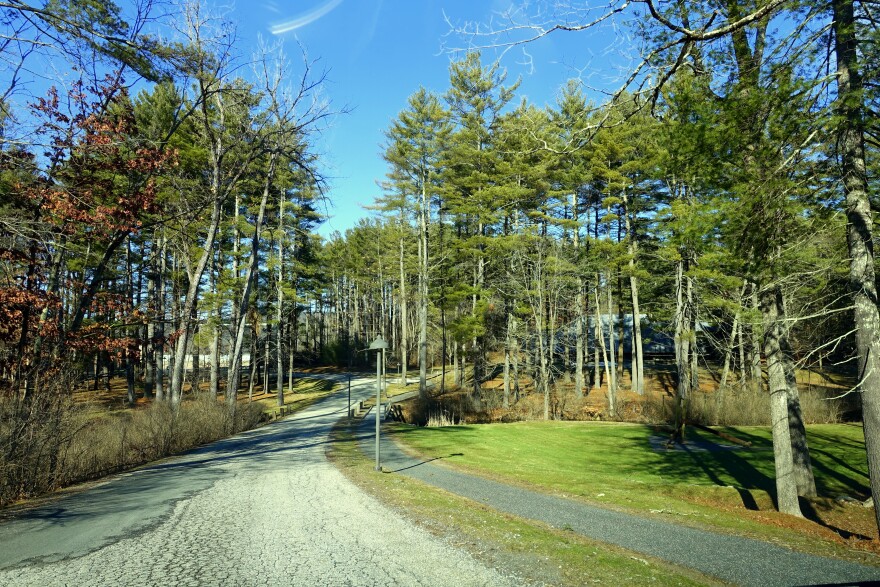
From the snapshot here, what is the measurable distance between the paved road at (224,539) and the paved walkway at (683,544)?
81.0 inches

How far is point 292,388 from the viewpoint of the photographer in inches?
1489

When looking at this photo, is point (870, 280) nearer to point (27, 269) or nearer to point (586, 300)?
point (27, 269)

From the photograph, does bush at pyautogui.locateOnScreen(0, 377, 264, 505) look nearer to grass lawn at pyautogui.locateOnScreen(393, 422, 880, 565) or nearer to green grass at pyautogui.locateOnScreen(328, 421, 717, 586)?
green grass at pyautogui.locateOnScreen(328, 421, 717, 586)

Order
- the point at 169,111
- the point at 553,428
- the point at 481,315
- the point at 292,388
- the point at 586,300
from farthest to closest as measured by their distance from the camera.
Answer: the point at 292,388
the point at 586,300
the point at 481,315
the point at 553,428
the point at 169,111

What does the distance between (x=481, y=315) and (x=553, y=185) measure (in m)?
9.32

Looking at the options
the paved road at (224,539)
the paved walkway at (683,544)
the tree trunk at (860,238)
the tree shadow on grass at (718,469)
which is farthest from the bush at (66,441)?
the tree shadow on grass at (718,469)

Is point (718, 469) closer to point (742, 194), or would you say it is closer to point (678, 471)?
point (678, 471)

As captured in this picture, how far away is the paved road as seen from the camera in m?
4.58

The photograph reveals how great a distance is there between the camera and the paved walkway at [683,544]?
512 cm

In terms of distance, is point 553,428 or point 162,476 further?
point 553,428

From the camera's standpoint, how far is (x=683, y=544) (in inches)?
236

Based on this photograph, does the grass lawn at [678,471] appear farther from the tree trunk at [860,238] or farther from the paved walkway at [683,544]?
the tree trunk at [860,238]

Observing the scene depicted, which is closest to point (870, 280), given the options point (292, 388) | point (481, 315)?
point (481, 315)

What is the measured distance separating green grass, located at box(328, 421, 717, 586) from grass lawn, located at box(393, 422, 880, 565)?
2359 mm
